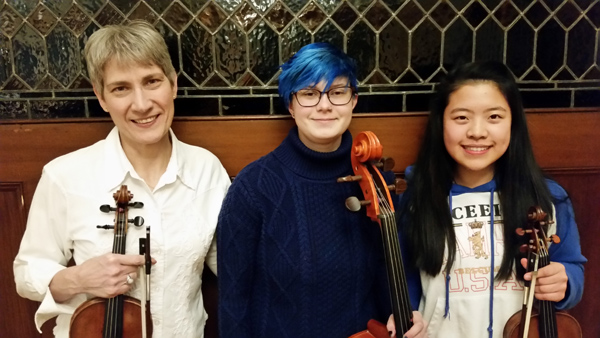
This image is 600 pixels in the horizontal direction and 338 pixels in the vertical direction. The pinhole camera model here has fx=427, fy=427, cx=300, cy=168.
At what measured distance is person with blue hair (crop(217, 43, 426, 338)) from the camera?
4.12 ft

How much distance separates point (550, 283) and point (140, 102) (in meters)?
1.30

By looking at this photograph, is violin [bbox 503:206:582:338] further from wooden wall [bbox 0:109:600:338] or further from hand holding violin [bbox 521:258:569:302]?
wooden wall [bbox 0:109:600:338]

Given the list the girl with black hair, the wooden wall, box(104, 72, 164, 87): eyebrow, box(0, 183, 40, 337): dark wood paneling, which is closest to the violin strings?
the girl with black hair

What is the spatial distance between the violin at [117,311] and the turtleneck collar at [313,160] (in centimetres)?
45

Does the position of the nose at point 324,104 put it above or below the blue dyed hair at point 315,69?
below

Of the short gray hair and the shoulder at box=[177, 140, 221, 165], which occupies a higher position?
the short gray hair

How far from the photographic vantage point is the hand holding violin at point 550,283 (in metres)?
1.24

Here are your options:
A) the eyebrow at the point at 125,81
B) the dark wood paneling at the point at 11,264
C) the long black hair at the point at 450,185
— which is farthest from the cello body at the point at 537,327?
the dark wood paneling at the point at 11,264

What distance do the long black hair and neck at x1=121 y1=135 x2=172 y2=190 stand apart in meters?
0.80

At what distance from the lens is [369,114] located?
5.20 ft

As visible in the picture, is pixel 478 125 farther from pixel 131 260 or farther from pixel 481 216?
pixel 131 260

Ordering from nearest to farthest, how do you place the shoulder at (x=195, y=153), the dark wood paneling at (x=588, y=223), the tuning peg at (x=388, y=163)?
the tuning peg at (x=388, y=163) < the shoulder at (x=195, y=153) < the dark wood paneling at (x=588, y=223)

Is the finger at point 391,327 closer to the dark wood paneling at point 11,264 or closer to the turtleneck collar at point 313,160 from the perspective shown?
the turtleneck collar at point 313,160

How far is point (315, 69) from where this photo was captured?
120cm
